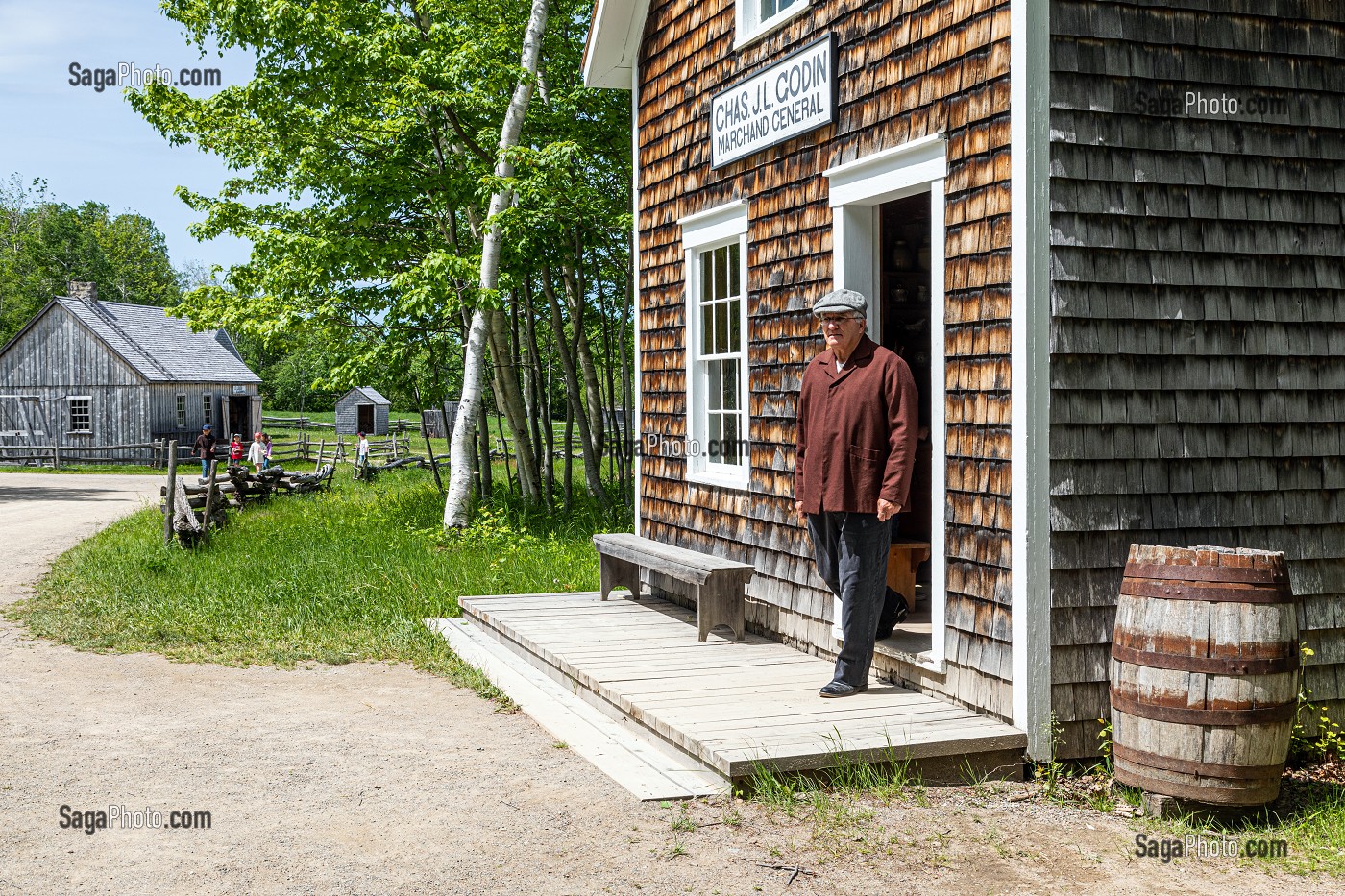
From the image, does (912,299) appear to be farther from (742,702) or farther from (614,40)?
(614,40)

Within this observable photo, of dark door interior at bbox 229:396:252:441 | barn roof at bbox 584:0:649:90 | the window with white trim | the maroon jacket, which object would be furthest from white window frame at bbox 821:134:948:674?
dark door interior at bbox 229:396:252:441

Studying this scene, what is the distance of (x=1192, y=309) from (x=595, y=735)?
358cm

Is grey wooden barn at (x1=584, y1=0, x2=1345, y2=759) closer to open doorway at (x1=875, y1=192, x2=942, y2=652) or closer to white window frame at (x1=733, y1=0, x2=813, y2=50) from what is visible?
white window frame at (x1=733, y1=0, x2=813, y2=50)

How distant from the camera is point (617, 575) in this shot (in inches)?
389

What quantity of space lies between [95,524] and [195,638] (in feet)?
35.1

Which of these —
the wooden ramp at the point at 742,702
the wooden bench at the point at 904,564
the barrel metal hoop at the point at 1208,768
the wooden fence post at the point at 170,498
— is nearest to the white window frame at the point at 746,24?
the wooden bench at the point at 904,564

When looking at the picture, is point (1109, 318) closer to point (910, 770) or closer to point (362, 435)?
point (910, 770)

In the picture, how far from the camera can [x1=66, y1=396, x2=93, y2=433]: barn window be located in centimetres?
3981

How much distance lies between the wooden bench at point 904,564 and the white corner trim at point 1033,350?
6.94 feet

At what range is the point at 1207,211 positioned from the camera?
18.5 feet

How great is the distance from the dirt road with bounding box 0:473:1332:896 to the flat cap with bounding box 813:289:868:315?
2352mm

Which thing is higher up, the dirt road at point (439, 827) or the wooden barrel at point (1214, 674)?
the wooden barrel at point (1214, 674)

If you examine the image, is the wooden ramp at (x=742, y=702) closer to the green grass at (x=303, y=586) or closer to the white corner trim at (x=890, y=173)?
the green grass at (x=303, y=586)

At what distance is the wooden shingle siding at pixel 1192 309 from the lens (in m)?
5.45
